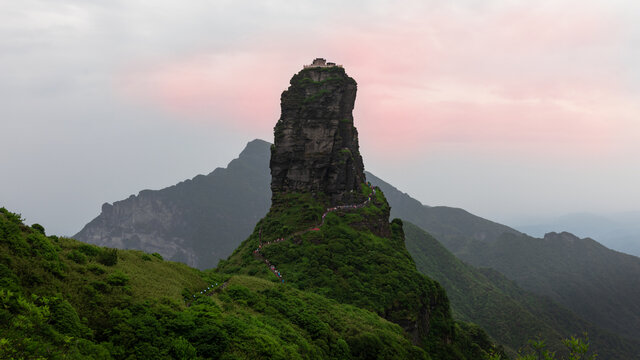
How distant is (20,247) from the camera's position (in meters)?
18.8

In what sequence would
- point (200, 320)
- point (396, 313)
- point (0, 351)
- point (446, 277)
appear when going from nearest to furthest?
point (0, 351), point (200, 320), point (396, 313), point (446, 277)

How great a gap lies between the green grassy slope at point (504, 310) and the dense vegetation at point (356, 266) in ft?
189

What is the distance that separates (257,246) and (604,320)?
190234 millimetres

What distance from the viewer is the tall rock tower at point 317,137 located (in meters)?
69.6

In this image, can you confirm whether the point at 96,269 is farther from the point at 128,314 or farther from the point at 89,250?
the point at 128,314

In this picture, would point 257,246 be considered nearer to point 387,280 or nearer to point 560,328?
point 387,280

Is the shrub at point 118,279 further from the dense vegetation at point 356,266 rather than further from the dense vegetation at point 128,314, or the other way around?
the dense vegetation at point 356,266

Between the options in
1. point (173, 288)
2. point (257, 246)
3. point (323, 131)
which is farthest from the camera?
point (323, 131)

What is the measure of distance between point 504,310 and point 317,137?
10895 centimetres

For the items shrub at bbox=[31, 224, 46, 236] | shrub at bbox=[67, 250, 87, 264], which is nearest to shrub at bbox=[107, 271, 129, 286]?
shrub at bbox=[67, 250, 87, 264]

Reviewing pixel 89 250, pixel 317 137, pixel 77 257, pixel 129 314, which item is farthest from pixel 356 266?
pixel 77 257

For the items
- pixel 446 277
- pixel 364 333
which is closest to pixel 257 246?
pixel 364 333

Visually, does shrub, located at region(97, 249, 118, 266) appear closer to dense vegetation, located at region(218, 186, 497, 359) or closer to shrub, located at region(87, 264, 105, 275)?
shrub, located at region(87, 264, 105, 275)

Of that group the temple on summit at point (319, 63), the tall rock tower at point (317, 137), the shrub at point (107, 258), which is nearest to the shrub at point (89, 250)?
the shrub at point (107, 258)
